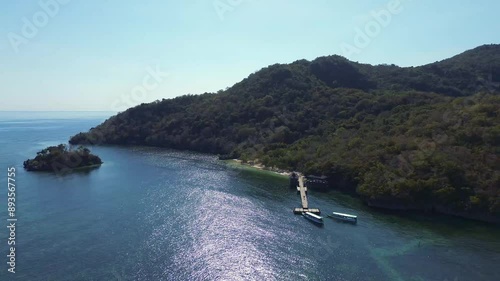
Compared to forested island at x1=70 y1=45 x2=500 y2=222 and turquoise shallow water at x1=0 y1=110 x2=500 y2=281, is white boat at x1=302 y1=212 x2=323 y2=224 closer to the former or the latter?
turquoise shallow water at x1=0 y1=110 x2=500 y2=281

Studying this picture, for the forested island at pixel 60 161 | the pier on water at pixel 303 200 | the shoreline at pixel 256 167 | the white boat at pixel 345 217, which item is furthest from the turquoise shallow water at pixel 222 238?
the forested island at pixel 60 161

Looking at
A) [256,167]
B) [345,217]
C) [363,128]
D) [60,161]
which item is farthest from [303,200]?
[60,161]

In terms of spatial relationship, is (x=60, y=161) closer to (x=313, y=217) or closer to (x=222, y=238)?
(x=222, y=238)

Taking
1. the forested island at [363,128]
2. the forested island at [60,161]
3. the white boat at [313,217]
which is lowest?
the white boat at [313,217]

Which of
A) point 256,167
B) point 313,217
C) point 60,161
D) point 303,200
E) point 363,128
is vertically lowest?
point 313,217

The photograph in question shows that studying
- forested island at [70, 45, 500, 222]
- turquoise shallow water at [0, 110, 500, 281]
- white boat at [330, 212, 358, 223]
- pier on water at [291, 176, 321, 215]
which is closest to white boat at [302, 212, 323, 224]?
turquoise shallow water at [0, 110, 500, 281]

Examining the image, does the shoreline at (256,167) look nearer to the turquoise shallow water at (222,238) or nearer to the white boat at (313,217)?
the turquoise shallow water at (222,238)
